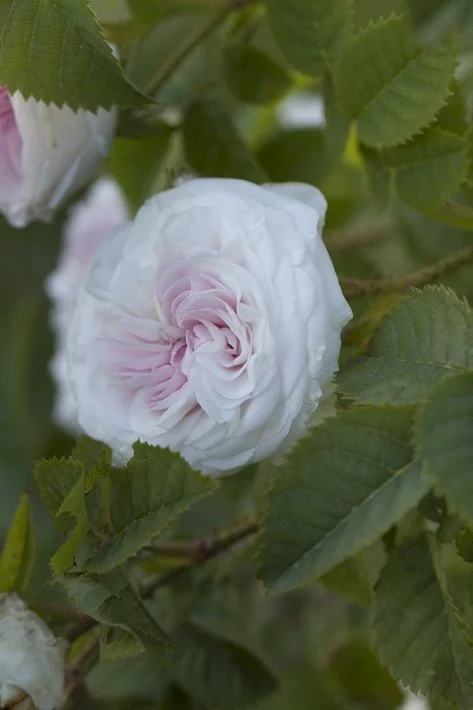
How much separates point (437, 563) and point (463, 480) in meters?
0.07

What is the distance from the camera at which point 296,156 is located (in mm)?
611

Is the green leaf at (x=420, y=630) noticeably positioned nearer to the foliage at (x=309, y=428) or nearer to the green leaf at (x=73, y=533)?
the foliage at (x=309, y=428)

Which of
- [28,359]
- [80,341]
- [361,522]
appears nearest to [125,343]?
[80,341]

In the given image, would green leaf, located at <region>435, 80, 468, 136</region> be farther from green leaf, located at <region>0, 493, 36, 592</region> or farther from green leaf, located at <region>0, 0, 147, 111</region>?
green leaf, located at <region>0, 493, 36, 592</region>

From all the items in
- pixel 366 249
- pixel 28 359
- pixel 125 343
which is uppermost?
pixel 125 343

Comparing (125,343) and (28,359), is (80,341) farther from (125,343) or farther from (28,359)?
(28,359)

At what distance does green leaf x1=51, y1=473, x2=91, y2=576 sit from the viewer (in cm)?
35

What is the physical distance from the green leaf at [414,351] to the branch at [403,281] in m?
0.06

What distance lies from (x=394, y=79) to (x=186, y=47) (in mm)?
138

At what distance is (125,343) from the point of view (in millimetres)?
397

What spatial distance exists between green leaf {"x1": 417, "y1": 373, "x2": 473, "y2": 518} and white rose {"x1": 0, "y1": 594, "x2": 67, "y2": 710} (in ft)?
0.57

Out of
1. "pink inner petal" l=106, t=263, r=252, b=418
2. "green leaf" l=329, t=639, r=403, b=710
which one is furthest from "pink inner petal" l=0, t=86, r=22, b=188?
"green leaf" l=329, t=639, r=403, b=710

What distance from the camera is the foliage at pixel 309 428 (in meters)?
0.33

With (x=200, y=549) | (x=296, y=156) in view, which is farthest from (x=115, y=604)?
(x=296, y=156)
